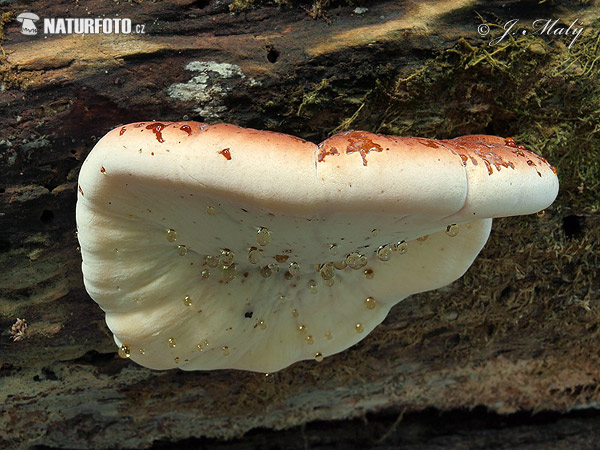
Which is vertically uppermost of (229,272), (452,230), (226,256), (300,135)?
(300,135)

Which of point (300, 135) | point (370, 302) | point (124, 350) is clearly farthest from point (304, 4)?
point (124, 350)

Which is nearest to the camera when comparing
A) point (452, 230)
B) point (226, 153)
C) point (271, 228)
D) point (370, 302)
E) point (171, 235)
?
point (226, 153)

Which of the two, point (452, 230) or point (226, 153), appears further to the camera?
point (452, 230)

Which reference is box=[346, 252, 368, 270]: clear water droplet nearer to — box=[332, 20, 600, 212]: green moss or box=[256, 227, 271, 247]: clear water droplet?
box=[256, 227, 271, 247]: clear water droplet

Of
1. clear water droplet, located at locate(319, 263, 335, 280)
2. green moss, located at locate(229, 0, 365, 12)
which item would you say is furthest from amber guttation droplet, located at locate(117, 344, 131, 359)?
green moss, located at locate(229, 0, 365, 12)

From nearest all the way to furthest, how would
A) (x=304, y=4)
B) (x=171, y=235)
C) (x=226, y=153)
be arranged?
(x=226, y=153) < (x=171, y=235) < (x=304, y=4)

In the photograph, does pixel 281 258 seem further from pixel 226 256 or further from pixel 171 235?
pixel 171 235

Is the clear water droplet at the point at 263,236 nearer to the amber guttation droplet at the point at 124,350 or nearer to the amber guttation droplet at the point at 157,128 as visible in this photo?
the amber guttation droplet at the point at 157,128

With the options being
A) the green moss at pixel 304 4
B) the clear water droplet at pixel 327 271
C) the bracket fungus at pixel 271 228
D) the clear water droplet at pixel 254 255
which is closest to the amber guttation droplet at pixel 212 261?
the bracket fungus at pixel 271 228
